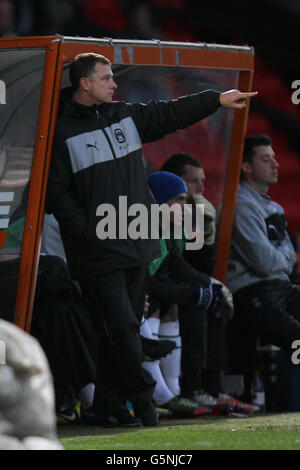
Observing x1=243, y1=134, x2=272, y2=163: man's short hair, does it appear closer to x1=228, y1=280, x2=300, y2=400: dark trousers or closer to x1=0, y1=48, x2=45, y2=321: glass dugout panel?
x1=228, y1=280, x2=300, y2=400: dark trousers

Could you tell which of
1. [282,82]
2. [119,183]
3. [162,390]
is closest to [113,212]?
[119,183]

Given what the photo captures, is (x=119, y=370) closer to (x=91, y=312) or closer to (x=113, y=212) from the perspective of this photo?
(x=91, y=312)

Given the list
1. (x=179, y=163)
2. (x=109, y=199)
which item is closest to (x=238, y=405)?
(x=179, y=163)

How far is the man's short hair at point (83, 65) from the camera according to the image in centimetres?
666

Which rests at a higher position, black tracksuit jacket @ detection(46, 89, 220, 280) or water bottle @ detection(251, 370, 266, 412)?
black tracksuit jacket @ detection(46, 89, 220, 280)

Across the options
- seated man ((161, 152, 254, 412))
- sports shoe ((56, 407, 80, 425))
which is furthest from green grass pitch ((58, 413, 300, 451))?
seated man ((161, 152, 254, 412))

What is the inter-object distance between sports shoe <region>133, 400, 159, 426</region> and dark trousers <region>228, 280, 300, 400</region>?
163 cm

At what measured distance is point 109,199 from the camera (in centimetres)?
656

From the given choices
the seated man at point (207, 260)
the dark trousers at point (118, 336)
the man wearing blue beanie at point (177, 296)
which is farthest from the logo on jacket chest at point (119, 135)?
the seated man at point (207, 260)

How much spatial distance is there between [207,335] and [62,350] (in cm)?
135

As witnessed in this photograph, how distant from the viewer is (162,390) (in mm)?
7293

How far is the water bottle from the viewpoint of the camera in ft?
26.4

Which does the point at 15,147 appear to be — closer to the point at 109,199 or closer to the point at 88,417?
the point at 109,199

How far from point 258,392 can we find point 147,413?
1684 millimetres
